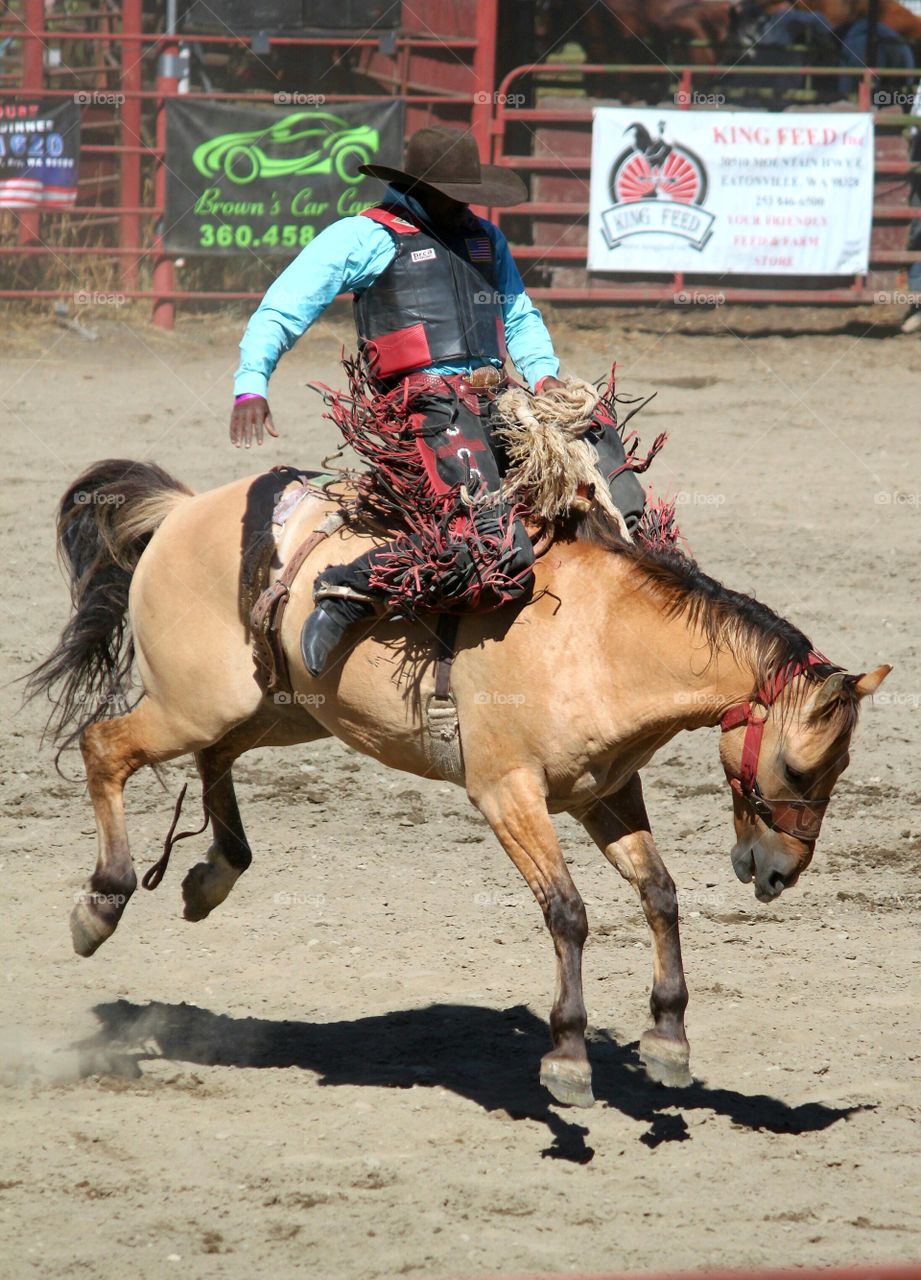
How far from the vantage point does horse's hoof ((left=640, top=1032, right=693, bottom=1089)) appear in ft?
13.7

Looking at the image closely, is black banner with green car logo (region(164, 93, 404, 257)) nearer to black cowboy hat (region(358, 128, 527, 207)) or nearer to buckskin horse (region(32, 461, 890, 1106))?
buckskin horse (region(32, 461, 890, 1106))

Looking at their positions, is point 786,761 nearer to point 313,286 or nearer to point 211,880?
point 313,286

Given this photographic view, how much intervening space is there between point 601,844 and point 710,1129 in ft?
2.72

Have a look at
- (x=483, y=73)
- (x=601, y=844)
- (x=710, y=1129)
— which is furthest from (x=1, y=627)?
(x=483, y=73)

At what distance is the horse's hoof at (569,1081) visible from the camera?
12.9 ft

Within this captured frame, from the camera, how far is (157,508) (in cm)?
533

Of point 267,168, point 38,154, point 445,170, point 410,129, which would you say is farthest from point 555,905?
point 410,129

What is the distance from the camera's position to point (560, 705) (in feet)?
13.4

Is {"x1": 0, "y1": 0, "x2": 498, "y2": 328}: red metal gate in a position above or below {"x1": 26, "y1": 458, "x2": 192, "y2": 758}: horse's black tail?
above

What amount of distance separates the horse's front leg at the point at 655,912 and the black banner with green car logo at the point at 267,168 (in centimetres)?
1092

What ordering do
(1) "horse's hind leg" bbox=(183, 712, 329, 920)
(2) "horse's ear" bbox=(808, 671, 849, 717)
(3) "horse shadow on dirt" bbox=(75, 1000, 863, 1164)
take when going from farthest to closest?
(1) "horse's hind leg" bbox=(183, 712, 329, 920) → (3) "horse shadow on dirt" bbox=(75, 1000, 863, 1164) → (2) "horse's ear" bbox=(808, 671, 849, 717)

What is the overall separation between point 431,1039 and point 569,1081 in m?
1.06

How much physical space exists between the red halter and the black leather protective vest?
128cm

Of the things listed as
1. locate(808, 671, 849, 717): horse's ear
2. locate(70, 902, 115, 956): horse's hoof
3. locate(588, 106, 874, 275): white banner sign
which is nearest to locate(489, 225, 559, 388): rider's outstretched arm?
locate(808, 671, 849, 717): horse's ear
